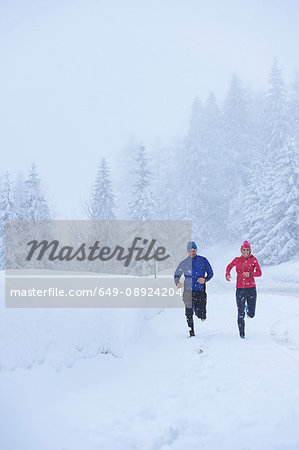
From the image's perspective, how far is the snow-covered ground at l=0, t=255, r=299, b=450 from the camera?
428 centimetres

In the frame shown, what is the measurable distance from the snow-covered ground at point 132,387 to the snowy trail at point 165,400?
1 centimetres

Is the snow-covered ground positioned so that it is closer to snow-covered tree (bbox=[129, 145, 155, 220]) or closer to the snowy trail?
the snowy trail

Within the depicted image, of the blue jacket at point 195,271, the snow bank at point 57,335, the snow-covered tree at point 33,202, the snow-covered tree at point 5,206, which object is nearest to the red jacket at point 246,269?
the blue jacket at point 195,271

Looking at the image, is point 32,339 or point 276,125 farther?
point 276,125

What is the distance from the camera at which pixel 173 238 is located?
3419 centimetres

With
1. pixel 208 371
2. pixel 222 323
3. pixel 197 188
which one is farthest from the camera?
pixel 197 188

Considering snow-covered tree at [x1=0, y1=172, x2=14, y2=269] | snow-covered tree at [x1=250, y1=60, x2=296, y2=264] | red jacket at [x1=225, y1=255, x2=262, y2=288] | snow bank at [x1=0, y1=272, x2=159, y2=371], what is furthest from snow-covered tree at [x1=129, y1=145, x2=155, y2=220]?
snow bank at [x1=0, y1=272, x2=159, y2=371]

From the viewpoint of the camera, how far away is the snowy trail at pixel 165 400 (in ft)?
13.9

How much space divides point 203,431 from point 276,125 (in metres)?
36.9

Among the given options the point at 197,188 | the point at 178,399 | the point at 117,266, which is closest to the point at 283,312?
the point at 178,399

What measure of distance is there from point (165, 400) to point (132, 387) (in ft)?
2.78

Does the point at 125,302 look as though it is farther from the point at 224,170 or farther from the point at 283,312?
the point at 224,170

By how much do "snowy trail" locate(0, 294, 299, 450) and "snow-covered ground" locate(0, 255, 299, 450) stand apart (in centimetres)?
1

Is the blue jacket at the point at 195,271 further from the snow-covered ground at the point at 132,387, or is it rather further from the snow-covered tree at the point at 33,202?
the snow-covered tree at the point at 33,202
